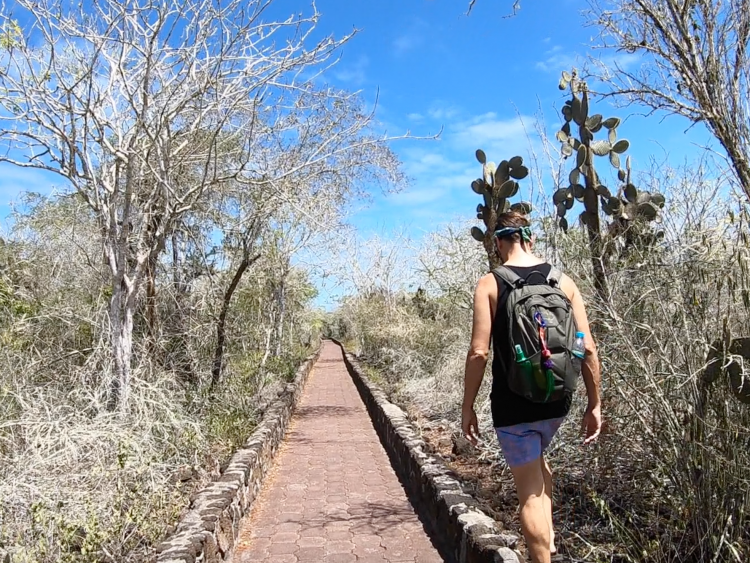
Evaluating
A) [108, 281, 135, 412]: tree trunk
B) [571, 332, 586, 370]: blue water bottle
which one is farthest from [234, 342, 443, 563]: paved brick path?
[571, 332, 586, 370]: blue water bottle

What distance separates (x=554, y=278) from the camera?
3.11m

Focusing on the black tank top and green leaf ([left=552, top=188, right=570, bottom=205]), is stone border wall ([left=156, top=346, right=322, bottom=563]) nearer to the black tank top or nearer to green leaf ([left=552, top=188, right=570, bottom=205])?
the black tank top

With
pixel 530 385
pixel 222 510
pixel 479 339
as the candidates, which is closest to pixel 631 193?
pixel 479 339

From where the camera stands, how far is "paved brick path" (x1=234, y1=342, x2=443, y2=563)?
14.8 feet

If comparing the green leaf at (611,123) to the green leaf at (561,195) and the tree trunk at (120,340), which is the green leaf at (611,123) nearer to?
the green leaf at (561,195)

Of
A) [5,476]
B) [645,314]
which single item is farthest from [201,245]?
[645,314]

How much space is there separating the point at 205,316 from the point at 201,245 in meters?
0.97

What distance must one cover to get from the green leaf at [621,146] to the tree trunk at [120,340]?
483 cm

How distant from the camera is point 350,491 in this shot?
6.19 m

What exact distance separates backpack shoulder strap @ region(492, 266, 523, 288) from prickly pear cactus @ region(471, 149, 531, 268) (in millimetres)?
3842

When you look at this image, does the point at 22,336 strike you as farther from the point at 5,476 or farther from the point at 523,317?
the point at 523,317

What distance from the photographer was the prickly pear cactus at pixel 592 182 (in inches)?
212

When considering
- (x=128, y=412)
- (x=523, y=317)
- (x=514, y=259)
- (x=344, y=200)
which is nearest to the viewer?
(x=523, y=317)

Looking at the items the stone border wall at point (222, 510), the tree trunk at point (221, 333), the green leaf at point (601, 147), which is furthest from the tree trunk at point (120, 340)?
the green leaf at point (601, 147)
